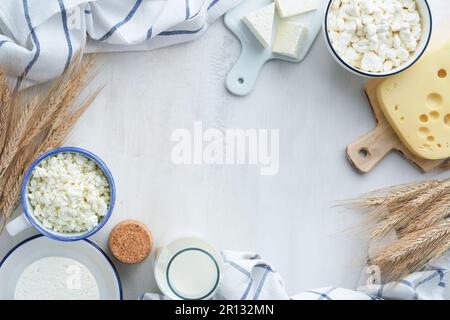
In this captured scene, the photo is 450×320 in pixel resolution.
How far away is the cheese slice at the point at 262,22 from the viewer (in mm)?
1301

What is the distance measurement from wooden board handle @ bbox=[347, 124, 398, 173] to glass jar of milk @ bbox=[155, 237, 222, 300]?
13.9 inches

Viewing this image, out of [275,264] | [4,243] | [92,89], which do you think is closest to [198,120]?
[92,89]

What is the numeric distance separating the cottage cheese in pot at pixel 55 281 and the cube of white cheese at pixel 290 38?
57 centimetres

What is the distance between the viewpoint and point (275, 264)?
4.43 ft

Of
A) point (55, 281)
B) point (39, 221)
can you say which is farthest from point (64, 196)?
point (55, 281)

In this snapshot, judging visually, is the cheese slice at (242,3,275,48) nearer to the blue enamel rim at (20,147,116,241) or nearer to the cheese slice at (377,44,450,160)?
the cheese slice at (377,44,450,160)

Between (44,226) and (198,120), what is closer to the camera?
(44,226)

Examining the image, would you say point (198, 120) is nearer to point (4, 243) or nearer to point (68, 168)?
point (68, 168)

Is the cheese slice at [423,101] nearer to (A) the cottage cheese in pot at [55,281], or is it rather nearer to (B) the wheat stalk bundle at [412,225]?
(B) the wheat stalk bundle at [412,225]

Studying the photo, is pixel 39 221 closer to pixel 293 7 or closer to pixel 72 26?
pixel 72 26

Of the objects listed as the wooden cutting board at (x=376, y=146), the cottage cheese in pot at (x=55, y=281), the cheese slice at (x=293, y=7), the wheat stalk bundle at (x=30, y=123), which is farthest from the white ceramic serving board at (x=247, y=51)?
the cottage cheese in pot at (x=55, y=281)

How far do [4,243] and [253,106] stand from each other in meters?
0.56
